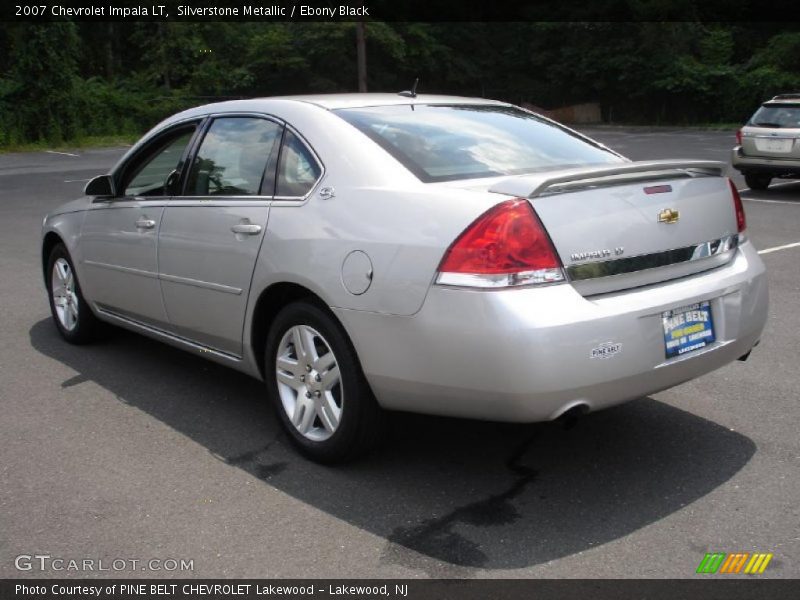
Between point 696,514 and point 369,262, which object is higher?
point 369,262

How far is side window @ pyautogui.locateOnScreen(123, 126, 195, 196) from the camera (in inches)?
201

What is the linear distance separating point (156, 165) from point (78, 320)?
134 cm

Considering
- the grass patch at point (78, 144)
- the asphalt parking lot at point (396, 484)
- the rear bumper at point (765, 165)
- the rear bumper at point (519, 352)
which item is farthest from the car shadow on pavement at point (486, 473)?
the grass patch at point (78, 144)

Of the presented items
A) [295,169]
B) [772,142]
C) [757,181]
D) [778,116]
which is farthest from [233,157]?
[757,181]

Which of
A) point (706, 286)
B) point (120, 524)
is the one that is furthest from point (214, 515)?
point (706, 286)

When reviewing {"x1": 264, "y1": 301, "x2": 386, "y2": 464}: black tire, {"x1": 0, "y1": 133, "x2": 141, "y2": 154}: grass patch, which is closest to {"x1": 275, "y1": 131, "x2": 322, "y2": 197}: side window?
{"x1": 264, "y1": 301, "x2": 386, "y2": 464}: black tire

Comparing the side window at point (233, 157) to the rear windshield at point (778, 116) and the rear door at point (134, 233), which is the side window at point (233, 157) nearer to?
the rear door at point (134, 233)

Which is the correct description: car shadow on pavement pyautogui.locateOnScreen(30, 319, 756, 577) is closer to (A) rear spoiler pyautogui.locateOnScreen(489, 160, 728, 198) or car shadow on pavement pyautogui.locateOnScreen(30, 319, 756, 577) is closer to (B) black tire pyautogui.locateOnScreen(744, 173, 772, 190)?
(A) rear spoiler pyautogui.locateOnScreen(489, 160, 728, 198)

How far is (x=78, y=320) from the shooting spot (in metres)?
6.05

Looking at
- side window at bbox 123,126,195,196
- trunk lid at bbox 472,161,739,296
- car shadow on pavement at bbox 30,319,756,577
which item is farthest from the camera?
side window at bbox 123,126,195,196

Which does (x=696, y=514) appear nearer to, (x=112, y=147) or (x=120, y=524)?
(x=120, y=524)

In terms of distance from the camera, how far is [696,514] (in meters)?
3.51

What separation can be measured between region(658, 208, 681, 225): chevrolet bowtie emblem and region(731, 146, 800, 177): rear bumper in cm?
1143

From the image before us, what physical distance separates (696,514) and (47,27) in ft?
105
